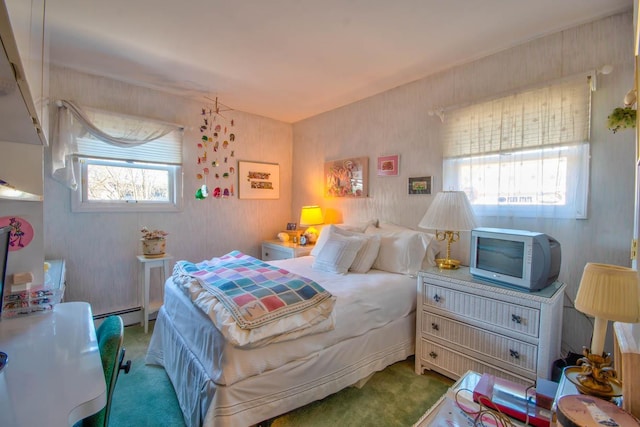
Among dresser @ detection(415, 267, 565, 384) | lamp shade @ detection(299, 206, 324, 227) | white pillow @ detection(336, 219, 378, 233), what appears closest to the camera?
dresser @ detection(415, 267, 565, 384)

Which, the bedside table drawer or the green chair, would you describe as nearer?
the green chair

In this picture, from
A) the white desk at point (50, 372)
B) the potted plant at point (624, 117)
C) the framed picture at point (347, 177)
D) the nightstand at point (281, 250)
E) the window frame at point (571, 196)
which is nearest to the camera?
the white desk at point (50, 372)

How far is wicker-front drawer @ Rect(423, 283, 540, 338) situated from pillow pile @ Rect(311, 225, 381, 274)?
58 cm

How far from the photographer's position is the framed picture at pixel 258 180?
12.5 ft

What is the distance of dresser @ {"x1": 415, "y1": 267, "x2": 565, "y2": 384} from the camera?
1.66m

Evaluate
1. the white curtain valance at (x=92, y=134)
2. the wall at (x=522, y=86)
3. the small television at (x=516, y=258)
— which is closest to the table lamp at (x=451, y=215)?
the small television at (x=516, y=258)

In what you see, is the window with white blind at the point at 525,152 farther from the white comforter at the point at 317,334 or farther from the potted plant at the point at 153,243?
the potted plant at the point at 153,243

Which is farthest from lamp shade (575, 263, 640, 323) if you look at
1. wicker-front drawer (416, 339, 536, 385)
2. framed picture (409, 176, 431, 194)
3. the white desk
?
framed picture (409, 176, 431, 194)

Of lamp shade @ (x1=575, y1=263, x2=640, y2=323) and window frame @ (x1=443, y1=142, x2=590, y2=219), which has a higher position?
window frame @ (x1=443, y1=142, x2=590, y2=219)

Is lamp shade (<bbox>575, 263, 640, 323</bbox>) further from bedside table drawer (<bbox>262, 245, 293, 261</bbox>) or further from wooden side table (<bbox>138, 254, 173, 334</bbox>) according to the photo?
wooden side table (<bbox>138, 254, 173, 334</bbox>)

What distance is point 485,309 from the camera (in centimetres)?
186

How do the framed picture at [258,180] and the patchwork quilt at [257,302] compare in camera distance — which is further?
the framed picture at [258,180]

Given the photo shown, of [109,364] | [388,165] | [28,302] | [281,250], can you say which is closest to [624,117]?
[388,165]

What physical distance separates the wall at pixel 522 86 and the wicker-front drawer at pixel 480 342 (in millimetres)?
552
